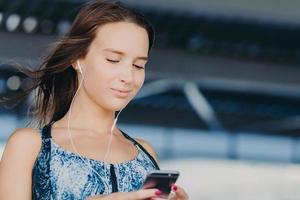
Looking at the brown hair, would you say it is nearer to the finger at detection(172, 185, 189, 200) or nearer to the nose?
the nose

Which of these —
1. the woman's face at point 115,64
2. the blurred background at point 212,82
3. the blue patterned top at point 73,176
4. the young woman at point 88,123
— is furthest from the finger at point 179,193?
the blurred background at point 212,82

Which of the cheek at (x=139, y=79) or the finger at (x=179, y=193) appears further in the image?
the cheek at (x=139, y=79)

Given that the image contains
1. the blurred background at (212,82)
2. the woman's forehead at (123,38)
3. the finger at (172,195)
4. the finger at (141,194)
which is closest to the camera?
the finger at (141,194)

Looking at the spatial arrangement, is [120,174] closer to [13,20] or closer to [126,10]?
[126,10]

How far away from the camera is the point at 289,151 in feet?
53.1

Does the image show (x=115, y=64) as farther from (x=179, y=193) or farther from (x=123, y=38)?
(x=179, y=193)

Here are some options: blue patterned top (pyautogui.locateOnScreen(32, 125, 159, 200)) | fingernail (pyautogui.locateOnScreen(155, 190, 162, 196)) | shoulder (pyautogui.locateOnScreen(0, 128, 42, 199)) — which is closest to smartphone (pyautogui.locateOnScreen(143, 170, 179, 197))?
fingernail (pyautogui.locateOnScreen(155, 190, 162, 196))

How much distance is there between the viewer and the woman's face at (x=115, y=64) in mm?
1614

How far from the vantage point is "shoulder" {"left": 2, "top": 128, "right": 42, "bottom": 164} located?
62.2 inches

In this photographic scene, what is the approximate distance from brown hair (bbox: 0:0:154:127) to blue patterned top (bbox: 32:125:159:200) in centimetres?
17

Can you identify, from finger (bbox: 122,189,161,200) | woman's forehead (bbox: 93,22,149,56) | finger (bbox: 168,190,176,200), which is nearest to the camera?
finger (bbox: 122,189,161,200)

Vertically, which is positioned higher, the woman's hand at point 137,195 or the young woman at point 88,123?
the young woman at point 88,123

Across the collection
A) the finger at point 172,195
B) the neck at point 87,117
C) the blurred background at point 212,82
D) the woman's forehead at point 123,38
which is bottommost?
the finger at point 172,195

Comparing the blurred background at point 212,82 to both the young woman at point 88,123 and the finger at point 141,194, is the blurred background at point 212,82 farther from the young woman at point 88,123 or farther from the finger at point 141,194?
the finger at point 141,194
